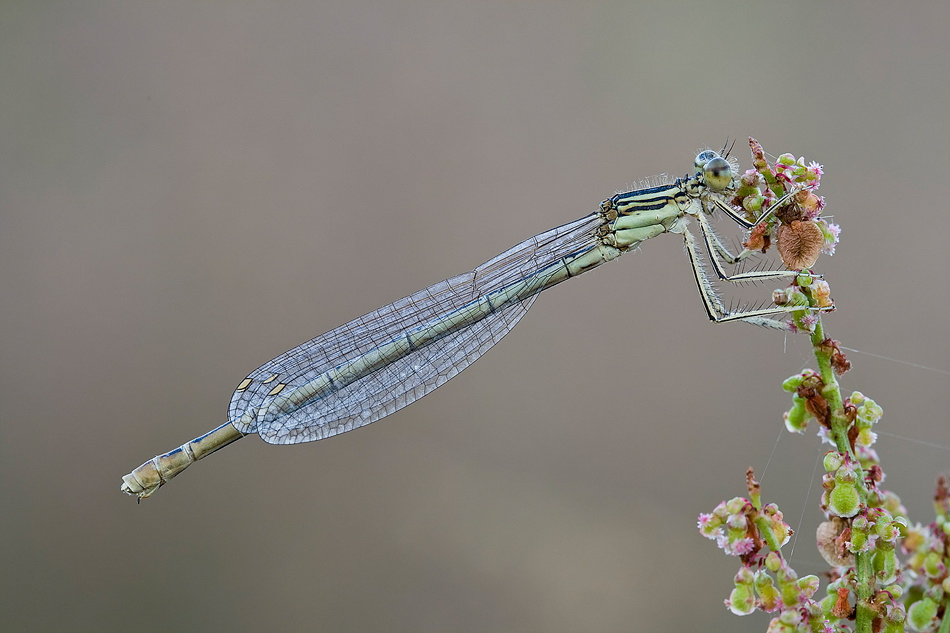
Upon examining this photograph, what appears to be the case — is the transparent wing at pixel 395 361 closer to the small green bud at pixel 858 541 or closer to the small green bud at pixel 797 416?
the small green bud at pixel 797 416

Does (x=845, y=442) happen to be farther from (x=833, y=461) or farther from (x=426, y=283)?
(x=426, y=283)

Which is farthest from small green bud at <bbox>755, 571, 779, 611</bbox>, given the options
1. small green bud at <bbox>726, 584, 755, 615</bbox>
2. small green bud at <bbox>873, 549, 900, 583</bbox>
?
small green bud at <bbox>873, 549, 900, 583</bbox>

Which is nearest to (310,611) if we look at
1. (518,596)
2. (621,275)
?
(518,596)

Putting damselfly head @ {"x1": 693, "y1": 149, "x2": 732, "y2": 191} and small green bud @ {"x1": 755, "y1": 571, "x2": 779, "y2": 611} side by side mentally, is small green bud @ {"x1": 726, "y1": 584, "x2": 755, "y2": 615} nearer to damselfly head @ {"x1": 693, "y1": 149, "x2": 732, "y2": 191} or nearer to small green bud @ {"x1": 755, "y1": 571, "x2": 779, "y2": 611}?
small green bud @ {"x1": 755, "y1": 571, "x2": 779, "y2": 611}

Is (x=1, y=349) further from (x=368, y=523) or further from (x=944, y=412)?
(x=944, y=412)

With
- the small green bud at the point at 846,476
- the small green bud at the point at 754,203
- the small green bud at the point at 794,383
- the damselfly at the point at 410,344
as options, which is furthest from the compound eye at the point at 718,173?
the small green bud at the point at 846,476
